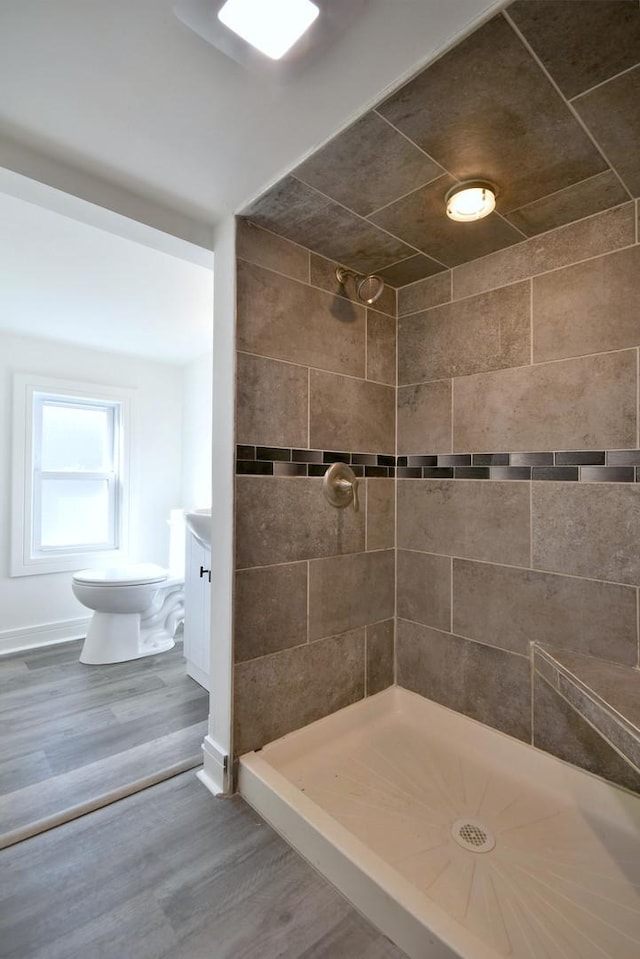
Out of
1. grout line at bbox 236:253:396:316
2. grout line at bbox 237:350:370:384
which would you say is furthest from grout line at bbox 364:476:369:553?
grout line at bbox 236:253:396:316

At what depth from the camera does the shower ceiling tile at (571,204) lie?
142 cm

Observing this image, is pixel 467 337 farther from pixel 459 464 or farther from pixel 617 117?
pixel 617 117

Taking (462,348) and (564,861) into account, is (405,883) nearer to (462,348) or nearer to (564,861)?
(564,861)

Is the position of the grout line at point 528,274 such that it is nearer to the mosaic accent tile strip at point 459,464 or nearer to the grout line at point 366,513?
the mosaic accent tile strip at point 459,464

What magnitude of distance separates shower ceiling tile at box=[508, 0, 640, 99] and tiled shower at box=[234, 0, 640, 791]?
0.01 m

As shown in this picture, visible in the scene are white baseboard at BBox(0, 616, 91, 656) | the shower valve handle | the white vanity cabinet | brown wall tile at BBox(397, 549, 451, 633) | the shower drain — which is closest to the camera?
the shower drain

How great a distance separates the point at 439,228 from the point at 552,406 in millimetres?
796

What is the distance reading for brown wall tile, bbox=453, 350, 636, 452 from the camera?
1.53 meters

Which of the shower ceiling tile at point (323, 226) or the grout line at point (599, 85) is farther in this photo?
the shower ceiling tile at point (323, 226)

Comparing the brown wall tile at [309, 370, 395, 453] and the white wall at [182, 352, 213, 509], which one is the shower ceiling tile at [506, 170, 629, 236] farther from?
the white wall at [182, 352, 213, 509]

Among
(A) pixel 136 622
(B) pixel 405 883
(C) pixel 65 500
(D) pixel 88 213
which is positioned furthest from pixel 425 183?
(C) pixel 65 500

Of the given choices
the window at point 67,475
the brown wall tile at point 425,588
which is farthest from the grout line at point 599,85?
the window at point 67,475

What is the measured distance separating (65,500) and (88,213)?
2556mm

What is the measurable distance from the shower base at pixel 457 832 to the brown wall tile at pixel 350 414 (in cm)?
120
